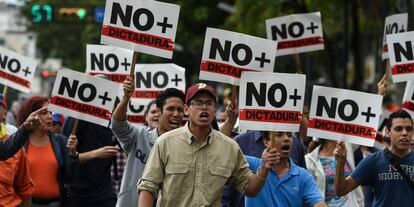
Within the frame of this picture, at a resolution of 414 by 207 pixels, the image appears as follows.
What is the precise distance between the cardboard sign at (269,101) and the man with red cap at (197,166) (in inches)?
28.6

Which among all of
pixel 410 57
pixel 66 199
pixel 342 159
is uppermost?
pixel 410 57

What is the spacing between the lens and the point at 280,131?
8.75m

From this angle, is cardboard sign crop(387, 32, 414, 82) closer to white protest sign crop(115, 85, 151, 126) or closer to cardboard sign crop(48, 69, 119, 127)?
cardboard sign crop(48, 69, 119, 127)

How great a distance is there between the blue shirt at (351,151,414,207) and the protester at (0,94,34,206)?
2694 millimetres

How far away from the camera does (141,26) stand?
1042 centimetres

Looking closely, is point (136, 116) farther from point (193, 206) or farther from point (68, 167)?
point (193, 206)

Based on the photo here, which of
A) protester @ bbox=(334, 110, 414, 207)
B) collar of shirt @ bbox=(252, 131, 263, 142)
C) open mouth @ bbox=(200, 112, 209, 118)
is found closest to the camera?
open mouth @ bbox=(200, 112, 209, 118)

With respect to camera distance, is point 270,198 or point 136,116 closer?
point 270,198

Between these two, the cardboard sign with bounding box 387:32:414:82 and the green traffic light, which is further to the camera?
the green traffic light

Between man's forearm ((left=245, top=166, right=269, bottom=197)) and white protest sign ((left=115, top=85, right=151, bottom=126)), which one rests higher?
white protest sign ((left=115, top=85, right=151, bottom=126))

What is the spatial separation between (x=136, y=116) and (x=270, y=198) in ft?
19.1

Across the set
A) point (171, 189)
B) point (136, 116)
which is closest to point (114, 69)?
point (136, 116)

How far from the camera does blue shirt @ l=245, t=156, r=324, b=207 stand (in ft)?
27.5

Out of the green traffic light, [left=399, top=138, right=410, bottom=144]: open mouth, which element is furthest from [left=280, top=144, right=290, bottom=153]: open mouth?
the green traffic light
